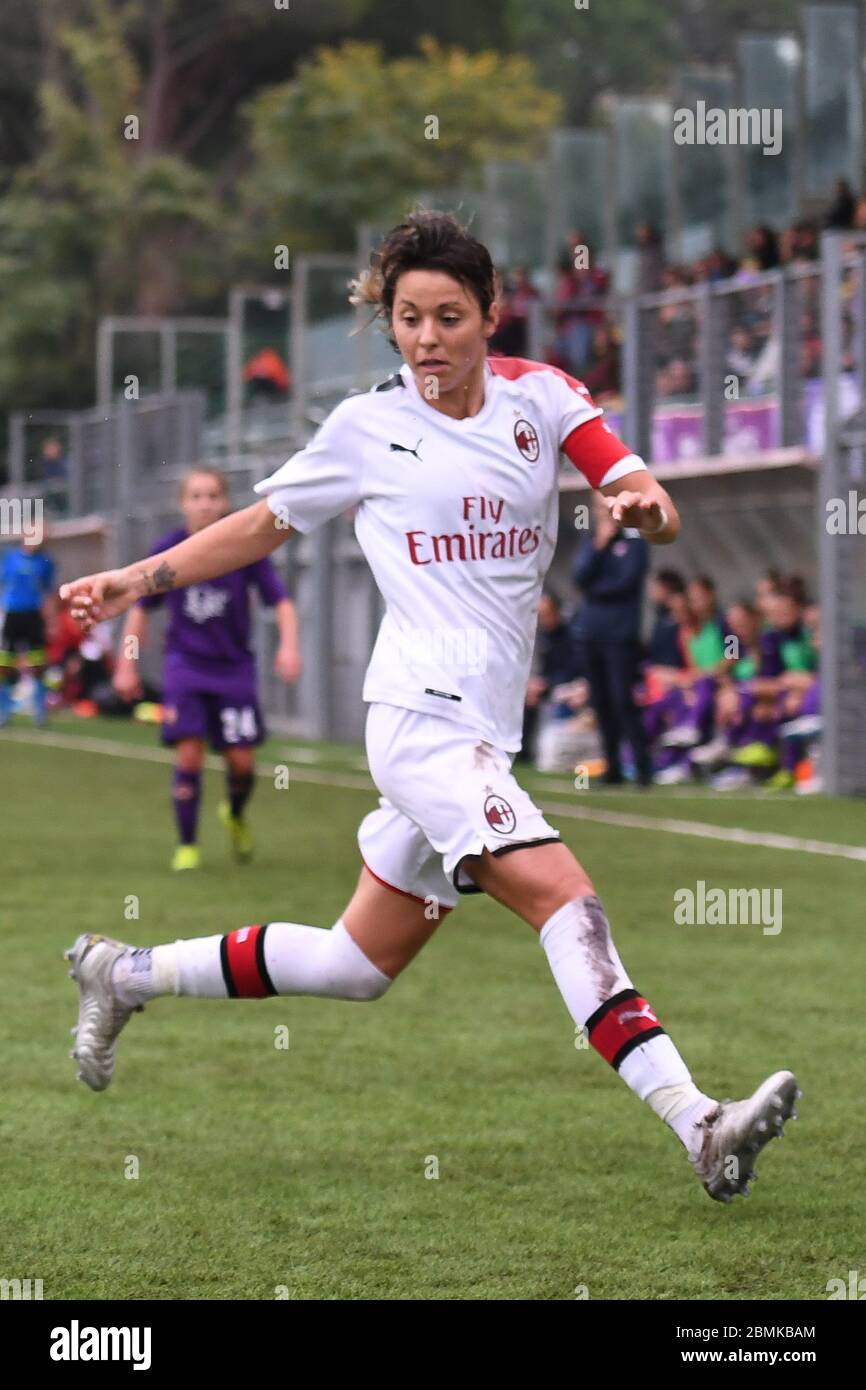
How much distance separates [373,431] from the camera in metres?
5.75

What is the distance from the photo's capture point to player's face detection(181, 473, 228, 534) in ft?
39.2

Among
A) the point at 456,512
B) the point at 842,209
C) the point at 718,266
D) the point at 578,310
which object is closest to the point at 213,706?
the point at 456,512

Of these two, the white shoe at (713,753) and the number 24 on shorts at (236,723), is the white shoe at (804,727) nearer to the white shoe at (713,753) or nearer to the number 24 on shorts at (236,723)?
the white shoe at (713,753)

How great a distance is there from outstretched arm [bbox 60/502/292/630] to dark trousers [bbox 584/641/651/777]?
1279cm

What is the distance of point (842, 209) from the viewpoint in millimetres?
20047

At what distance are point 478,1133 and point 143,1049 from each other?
1.72m

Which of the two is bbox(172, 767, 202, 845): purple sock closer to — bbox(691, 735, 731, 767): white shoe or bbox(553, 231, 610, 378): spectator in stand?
bbox(691, 735, 731, 767): white shoe

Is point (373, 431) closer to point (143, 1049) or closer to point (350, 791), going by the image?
point (143, 1049)

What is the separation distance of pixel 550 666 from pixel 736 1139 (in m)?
17.4

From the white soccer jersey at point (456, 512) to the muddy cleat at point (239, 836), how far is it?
781 cm

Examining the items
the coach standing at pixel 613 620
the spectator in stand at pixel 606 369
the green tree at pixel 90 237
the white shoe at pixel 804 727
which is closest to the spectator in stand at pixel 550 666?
the spectator in stand at pixel 606 369

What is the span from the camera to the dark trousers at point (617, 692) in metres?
18.6

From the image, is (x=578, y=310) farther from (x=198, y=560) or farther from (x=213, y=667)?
(x=198, y=560)
